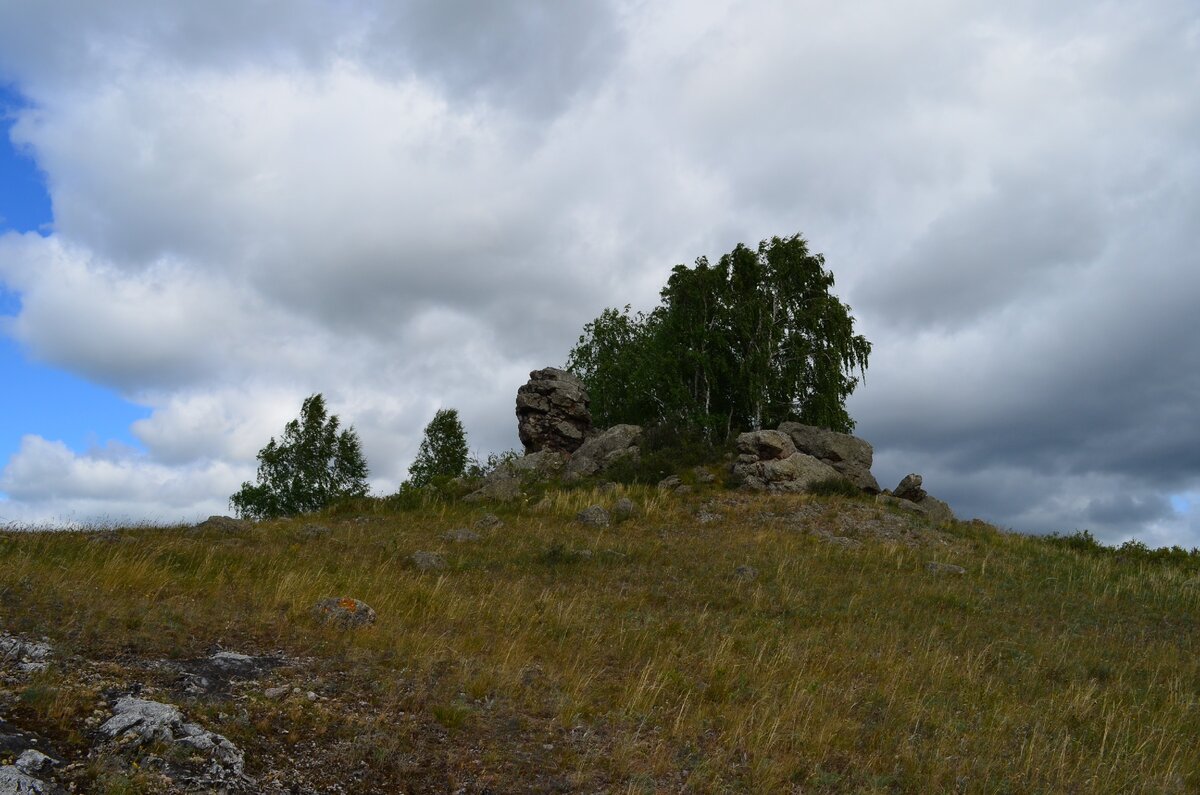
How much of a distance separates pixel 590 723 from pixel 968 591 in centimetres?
1320

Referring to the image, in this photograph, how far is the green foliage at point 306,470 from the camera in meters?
49.6

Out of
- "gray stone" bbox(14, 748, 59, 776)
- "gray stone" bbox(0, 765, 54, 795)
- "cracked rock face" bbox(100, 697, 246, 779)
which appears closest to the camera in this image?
"gray stone" bbox(0, 765, 54, 795)

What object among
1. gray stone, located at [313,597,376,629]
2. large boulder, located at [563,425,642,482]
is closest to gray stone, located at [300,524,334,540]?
gray stone, located at [313,597,376,629]

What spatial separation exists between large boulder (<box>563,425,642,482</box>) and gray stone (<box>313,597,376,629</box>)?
2111cm

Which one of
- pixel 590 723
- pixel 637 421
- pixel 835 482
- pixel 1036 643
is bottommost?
pixel 590 723

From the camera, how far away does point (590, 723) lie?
7551 millimetres

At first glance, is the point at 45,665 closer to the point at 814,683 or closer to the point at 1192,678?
the point at 814,683

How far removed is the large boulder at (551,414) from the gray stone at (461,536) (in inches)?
653

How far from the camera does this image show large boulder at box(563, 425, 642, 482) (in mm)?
32625

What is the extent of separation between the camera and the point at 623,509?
23.8m

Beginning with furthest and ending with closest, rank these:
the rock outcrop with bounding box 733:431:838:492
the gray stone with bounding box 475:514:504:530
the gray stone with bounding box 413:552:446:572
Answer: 1. the rock outcrop with bounding box 733:431:838:492
2. the gray stone with bounding box 475:514:504:530
3. the gray stone with bounding box 413:552:446:572

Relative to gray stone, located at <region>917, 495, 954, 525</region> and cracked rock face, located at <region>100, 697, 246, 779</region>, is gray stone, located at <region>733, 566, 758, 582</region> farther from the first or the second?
gray stone, located at <region>917, 495, 954, 525</region>

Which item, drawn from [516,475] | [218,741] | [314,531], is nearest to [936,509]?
[516,475]

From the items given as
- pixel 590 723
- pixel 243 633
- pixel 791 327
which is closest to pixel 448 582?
pixel 243 633
